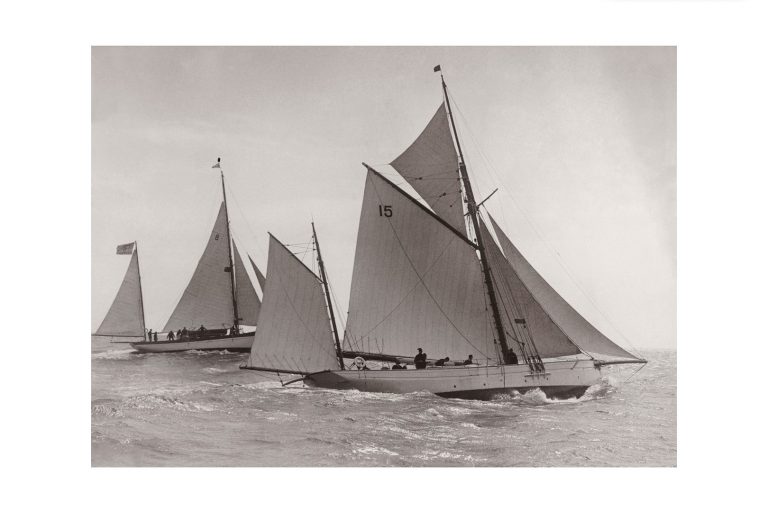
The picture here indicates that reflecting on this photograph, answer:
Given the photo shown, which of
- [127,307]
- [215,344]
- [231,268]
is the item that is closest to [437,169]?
[231,268]

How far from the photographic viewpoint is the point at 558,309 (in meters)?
9.91

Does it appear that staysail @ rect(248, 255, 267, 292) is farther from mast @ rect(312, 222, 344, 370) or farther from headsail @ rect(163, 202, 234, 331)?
mast @ rect(312, 222, 344, 370)

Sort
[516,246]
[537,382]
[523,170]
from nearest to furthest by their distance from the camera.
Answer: [523,170] → [516,246] → [537,382]

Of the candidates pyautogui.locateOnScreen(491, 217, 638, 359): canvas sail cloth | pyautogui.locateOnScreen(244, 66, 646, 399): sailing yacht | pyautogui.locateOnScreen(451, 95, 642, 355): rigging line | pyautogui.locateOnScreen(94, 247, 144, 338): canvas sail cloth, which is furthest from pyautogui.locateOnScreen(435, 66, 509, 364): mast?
pyautogui.locateOnScreen(94, 247, 144, 338): canvas sail cloth

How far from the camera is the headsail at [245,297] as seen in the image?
11.6 m

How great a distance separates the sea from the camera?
7.96 m

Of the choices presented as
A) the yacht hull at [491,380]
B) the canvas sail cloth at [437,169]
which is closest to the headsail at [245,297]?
the yacht hull at [491,380]

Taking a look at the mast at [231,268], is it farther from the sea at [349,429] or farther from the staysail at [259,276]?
the sea at [349,429]

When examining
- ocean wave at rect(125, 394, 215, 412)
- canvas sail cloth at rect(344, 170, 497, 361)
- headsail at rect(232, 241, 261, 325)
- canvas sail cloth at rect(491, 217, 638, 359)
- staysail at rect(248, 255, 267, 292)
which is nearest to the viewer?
ocean wave at rect(125, 394, 215, 412)

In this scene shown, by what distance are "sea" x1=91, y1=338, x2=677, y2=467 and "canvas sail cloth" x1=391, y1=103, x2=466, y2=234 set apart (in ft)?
10.7
